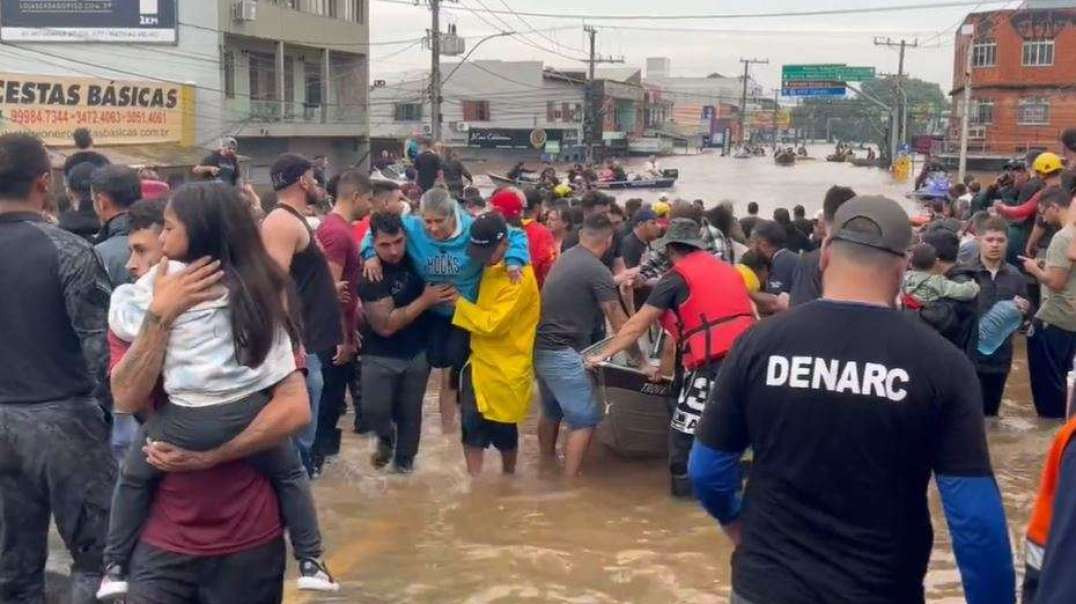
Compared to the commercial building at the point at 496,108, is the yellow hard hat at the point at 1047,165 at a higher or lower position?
lower

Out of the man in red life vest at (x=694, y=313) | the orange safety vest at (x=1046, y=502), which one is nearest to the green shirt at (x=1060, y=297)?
the man in red life vest at (x=694, y=313)

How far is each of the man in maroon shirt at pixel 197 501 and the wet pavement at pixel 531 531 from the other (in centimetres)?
200

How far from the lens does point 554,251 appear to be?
33.7 ft

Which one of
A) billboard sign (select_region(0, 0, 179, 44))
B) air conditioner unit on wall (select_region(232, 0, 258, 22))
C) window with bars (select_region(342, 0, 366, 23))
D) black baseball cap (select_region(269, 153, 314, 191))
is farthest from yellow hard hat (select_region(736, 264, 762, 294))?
window with bars (select_region(342, 0, 366, 23))

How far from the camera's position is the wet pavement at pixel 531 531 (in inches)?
238

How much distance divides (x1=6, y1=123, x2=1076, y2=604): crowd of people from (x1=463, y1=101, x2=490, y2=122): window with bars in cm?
6625

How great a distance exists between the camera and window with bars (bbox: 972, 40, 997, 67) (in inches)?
2211

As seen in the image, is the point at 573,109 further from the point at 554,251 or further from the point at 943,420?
the point at 943,420

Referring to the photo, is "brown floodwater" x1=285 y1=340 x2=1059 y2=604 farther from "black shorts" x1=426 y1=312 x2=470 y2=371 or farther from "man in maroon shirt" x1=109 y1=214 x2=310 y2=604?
"man in maroon shirt" x1=109 y1=214 x2=310 y2=604

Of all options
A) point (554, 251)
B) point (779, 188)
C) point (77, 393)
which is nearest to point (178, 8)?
point (779, 188)

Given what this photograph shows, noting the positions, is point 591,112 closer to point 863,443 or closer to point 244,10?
point 244,10

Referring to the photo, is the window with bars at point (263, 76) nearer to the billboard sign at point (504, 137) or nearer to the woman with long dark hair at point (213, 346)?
the billboard sign at point (504, 137)

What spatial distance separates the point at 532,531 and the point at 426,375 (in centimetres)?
124

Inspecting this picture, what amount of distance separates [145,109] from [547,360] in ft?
98.1
